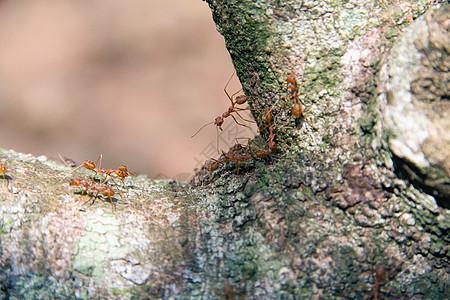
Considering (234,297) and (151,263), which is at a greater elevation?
(151,263)

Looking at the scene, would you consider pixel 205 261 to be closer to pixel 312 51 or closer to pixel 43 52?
pixel 312 51

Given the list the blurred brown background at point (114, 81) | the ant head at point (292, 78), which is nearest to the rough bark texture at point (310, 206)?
the ant head at point (292, 78)

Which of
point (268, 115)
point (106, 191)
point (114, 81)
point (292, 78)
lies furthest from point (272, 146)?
point (114, 81)

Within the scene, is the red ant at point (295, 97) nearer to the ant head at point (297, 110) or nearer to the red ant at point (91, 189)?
the ant head at point (297, 110)

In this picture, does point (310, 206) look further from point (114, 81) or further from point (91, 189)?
point (114, 81)

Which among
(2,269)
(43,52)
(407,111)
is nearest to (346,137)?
(407,111)

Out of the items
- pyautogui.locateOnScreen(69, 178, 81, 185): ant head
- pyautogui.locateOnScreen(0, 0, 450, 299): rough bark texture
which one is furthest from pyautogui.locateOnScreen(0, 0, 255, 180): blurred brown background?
pyautogui.locateOnScreen(0, 0, 450, 299): rough bark texture
